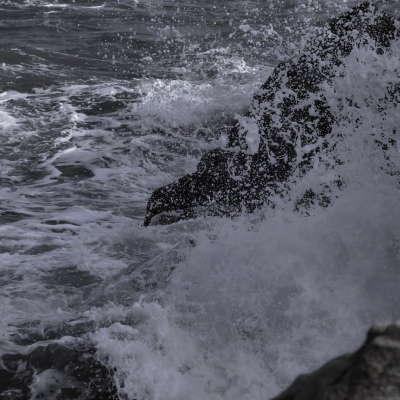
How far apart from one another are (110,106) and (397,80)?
5.05 meters

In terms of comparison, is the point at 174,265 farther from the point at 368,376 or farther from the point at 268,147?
the point at 368,376

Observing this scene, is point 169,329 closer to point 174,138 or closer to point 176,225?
point 176,225

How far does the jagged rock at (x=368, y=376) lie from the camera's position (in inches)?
40.6

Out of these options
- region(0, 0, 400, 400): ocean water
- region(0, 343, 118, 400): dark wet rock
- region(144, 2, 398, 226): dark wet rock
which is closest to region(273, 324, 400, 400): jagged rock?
region(0, 0, 400, 400): ocean water

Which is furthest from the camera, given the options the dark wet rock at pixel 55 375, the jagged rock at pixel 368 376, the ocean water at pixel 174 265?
the ocean water at pixel 174 265

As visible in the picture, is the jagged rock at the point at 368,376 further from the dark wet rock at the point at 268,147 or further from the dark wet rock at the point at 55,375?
the dark wet rock at the point at 268,147

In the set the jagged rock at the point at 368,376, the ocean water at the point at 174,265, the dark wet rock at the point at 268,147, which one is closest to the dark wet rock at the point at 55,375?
the ocean water at the point at 174,265

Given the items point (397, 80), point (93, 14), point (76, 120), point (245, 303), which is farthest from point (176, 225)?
point (93, 14)

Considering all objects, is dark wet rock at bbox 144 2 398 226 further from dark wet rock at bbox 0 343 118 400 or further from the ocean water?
dark wet rock at bbox 0 343 118 400

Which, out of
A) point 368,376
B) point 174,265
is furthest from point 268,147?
point 368,376

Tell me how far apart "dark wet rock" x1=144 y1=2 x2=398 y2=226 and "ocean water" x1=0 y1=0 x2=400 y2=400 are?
0.14 m

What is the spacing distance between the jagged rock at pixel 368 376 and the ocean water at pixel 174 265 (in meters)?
2.06

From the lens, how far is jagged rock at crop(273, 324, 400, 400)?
3.38 feet

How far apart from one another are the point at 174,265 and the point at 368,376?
10.8ft
